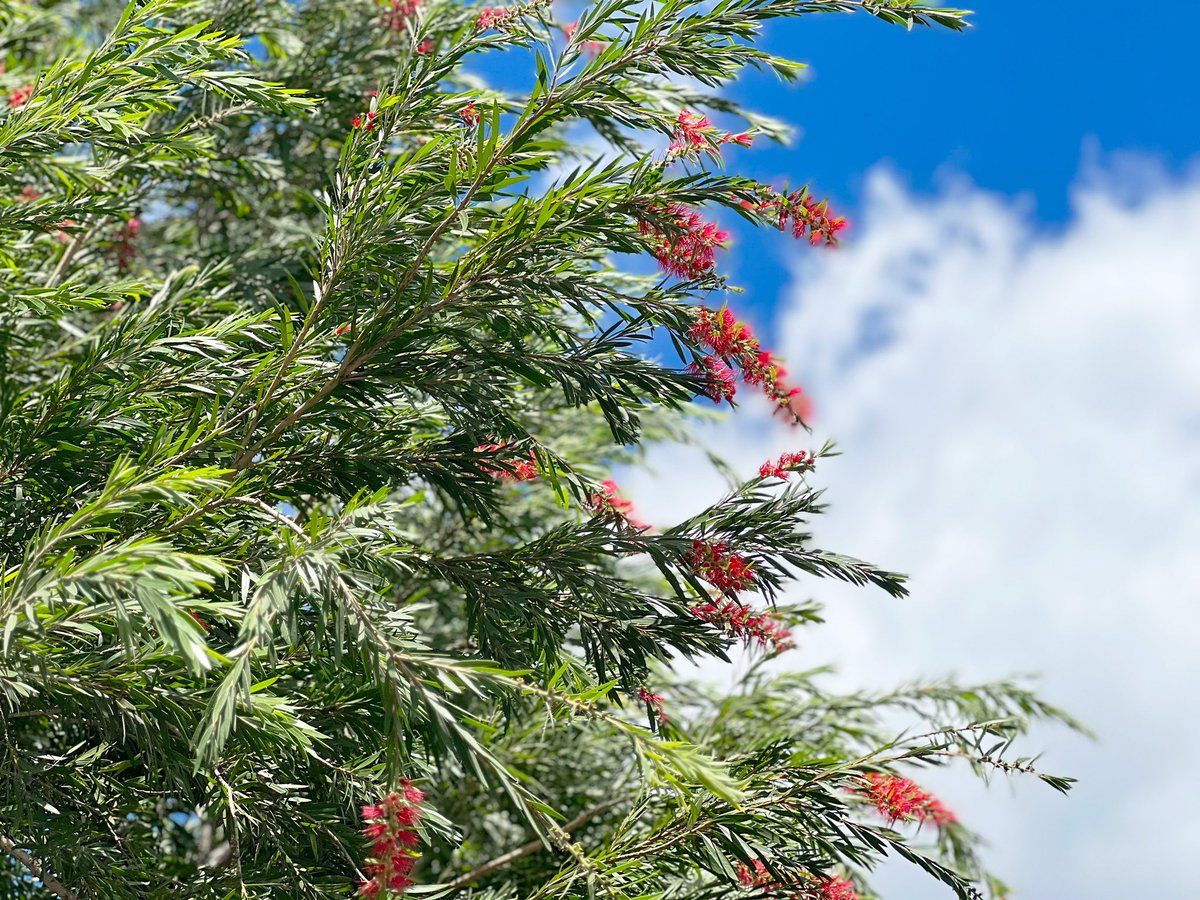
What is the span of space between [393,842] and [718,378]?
4.64 ft

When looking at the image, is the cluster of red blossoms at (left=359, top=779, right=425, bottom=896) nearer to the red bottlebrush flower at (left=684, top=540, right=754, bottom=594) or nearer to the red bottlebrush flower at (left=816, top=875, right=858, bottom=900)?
the red bottlebrush flower at (left=684, top=540, right=754, bottom=594)

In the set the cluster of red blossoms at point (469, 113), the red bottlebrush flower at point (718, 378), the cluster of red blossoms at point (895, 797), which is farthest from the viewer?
the cluster of red blossoms at point (469, 113)

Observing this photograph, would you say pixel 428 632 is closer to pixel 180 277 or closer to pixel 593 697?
pixel 180 277

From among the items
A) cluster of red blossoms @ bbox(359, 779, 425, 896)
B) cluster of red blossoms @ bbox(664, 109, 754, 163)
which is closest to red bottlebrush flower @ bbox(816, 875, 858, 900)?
cluster of red blossoms @ bbox(359, 779, 425, 896)

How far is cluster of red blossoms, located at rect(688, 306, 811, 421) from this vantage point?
292cm

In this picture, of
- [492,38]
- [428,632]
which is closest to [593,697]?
[492,38]

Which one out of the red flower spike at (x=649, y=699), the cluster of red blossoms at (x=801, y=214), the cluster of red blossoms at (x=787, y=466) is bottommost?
the red flower spike at (x=649, y=699)

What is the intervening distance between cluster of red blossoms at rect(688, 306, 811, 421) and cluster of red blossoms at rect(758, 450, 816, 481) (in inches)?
4.1

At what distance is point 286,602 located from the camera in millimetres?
2275

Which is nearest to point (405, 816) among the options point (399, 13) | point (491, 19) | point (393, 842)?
point (393, 842)

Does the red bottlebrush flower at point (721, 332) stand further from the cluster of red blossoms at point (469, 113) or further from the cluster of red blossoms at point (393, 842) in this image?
the cluster of red blossoms at point (393, 842)

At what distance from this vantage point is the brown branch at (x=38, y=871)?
2.95 m

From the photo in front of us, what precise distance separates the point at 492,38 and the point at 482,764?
208 cm

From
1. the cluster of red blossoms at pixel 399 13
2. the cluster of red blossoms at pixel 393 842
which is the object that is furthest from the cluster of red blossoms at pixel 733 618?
the cluster of red blossoms at pixel 399 13
